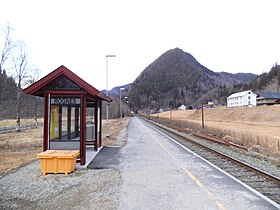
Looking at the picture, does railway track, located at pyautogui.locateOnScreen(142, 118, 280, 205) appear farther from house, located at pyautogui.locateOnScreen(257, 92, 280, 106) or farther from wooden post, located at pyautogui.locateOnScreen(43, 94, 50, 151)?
house, located at pyautogui.locateOnScreen(257, 92, 280, 106)

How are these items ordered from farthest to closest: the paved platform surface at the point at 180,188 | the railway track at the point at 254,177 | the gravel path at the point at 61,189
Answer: the railway track at the point at 254,177
the gravel path at the point at 61,189
the paved platform surface at the point at 180,188

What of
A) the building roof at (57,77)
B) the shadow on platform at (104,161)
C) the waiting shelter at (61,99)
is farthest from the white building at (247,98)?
the building roof at (57,77)

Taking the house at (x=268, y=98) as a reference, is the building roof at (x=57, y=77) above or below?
below

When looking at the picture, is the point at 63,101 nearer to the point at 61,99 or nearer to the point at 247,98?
the point at 61,99

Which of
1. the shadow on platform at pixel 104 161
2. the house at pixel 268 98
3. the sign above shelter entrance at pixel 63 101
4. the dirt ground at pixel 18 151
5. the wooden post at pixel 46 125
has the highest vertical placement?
the house at pixel 268 98

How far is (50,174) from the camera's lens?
334 inches

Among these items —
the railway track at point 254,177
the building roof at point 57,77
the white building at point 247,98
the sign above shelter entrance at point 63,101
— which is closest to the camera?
the railway track at point 254,177

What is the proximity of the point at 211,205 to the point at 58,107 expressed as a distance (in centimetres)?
737

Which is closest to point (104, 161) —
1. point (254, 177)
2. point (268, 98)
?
point (254, 177)

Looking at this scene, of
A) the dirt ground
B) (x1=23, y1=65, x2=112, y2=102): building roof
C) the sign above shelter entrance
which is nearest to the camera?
(x1=23, y1=65, x2=112, y2=102): building roof

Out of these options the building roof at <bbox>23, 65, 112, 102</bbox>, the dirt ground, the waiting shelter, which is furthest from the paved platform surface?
the dirt ground

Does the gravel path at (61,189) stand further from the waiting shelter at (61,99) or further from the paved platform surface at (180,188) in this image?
the waiting shelter at (61,99)

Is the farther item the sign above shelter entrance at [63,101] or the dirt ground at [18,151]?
the dirt ground at [18,151]

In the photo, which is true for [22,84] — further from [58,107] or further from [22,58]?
[58,107]
